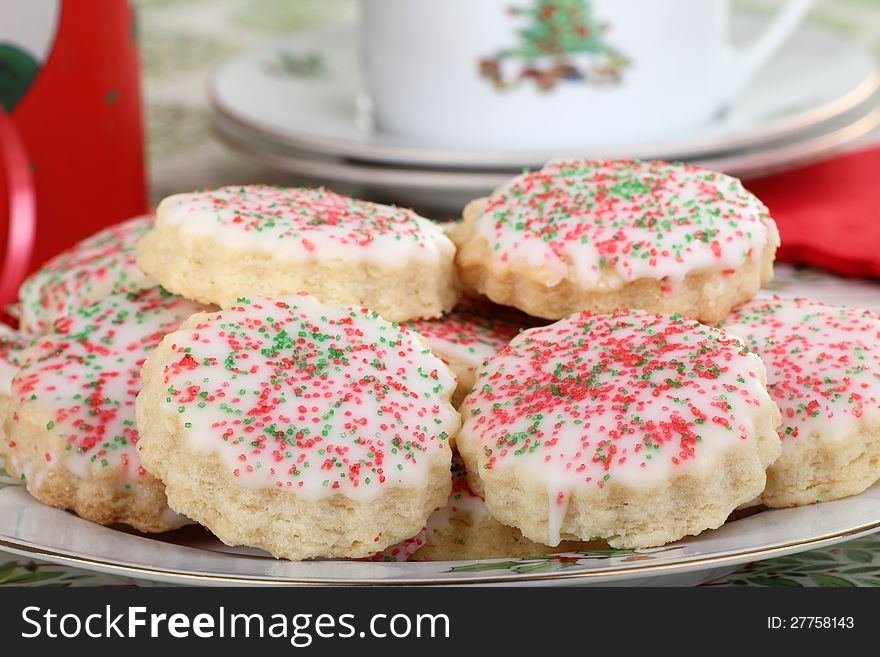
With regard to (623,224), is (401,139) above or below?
below

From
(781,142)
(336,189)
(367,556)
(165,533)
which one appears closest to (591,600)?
(367,556)

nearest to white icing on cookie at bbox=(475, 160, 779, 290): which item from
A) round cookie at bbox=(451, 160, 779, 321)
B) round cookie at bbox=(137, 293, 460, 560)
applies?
round cookie at bbox=(451, 160, 779, 321)

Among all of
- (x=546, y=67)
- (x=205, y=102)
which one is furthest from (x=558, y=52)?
(x=205, y=102)

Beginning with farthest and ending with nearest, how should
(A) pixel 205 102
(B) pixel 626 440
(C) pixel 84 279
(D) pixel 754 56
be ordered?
(A) pixel 205 102 < (D) pixel 754 56 < (C) pixel 84 279 < (B) pixel 626 440

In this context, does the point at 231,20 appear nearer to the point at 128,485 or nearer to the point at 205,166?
the point at 205,166

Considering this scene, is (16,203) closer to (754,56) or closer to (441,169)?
(441,169)

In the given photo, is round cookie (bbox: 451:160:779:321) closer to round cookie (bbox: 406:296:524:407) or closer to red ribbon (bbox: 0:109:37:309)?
round cookie (bbox: 406:296:524:407)
